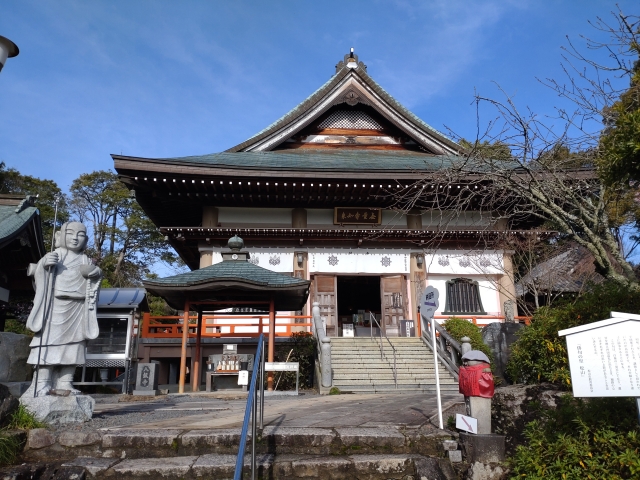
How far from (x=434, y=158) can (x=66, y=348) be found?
47.1ft

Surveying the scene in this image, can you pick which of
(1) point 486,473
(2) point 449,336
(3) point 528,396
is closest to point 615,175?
(3) point 528,396

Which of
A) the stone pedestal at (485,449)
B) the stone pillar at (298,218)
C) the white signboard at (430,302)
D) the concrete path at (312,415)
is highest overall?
the stone pillar at (298,218)

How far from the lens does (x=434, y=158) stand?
17.0 metres

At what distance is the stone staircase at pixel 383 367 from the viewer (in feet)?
34.7

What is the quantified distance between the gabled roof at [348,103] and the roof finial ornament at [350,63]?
58 cm

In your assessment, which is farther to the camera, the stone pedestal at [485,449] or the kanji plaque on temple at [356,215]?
the kanji plaque on temple at [356,215]

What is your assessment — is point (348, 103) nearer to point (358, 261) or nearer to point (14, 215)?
point (358, 261)

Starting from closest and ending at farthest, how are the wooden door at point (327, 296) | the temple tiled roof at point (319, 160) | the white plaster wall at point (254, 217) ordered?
the temple tiled roof at point (319, 160) → the wooden door at point (327, 296) → the white plaster wall at point (254, 217)

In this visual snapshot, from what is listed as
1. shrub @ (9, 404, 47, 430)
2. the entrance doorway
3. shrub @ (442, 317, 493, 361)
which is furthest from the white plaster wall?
shrub @ (9, 404, 47, 430)

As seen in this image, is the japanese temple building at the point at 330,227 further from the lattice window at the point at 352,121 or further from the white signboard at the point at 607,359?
the white signboard at the point at 607,359

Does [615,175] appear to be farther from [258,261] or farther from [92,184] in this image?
[92,184]

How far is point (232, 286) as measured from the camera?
10508 mm

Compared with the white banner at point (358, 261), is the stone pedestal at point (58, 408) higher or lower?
lower

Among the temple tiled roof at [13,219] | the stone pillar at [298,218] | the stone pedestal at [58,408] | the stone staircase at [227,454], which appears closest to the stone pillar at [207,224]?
the stone pillar at [298,218]
